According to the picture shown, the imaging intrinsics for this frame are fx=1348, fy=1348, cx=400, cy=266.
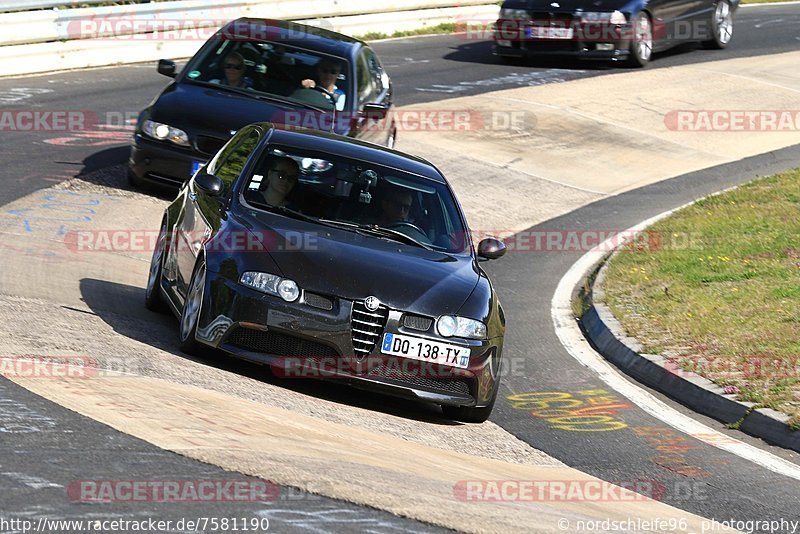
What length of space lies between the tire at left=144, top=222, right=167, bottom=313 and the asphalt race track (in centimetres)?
149

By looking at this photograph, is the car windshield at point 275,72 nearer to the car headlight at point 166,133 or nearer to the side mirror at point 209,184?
the car headlight at point 166,133

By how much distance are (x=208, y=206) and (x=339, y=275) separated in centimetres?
153

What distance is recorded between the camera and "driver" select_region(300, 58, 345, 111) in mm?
14234

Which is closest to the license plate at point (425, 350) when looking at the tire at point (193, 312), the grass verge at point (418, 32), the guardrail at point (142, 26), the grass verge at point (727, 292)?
the tire at point (193, 312)

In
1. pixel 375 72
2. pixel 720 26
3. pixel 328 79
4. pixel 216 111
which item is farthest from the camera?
pixel 720 26

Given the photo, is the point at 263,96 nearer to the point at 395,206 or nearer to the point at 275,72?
the point at 275,72

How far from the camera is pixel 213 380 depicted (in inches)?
311

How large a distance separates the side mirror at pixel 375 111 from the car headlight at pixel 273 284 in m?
6.28

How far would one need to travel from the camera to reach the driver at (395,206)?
920cm

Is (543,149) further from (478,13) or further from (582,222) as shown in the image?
(478,13)

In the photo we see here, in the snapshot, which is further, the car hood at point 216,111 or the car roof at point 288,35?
the car roof at point 288,35

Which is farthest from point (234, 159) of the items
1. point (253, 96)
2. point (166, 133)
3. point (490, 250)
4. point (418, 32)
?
point (418, 32)

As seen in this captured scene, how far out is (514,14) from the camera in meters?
23.4

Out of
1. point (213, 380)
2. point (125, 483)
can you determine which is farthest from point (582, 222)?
point (125, 483)
